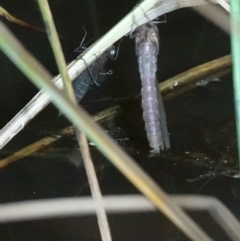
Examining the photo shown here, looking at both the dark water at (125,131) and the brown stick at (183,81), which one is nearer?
the dark water at (125,131)

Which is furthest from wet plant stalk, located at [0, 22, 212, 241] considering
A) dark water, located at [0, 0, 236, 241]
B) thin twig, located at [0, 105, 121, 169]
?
thin twig, located at [0, 105, 121, 169]

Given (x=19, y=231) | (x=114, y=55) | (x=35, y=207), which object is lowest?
(x=35, y=207)

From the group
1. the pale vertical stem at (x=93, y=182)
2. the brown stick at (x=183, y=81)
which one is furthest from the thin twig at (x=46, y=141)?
the pale vertical stem at (x=93, y=182)

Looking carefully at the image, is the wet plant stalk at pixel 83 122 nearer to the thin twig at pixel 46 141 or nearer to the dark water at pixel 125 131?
the dark water at pixel 125 131

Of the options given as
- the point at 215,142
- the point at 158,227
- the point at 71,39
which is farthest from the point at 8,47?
the point at 71,39

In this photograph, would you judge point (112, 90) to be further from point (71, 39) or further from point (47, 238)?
point (47, 238)

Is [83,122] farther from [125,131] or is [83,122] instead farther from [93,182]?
[125,131]
